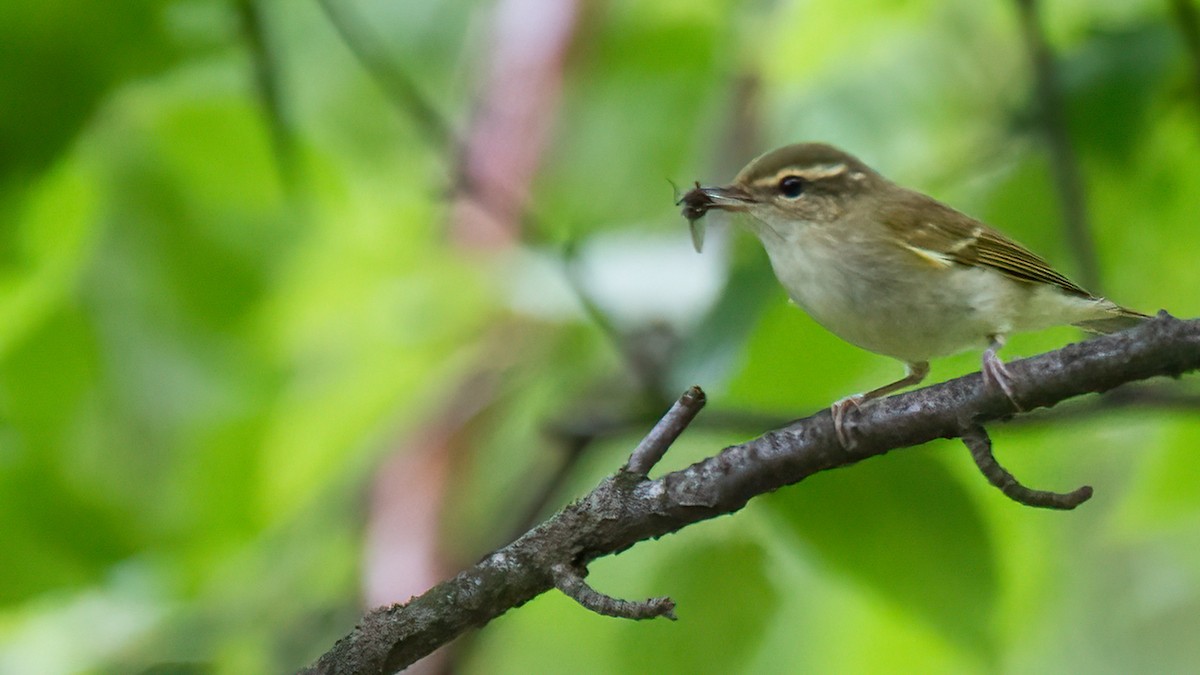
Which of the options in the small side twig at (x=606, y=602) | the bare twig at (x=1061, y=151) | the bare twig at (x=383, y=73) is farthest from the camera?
the bare twig at (x=383, y=73)

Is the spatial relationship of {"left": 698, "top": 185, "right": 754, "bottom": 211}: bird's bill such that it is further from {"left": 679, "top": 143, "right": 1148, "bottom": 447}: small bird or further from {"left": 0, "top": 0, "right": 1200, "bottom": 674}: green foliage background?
{"left": 0, "top": 0, "right": 1200, "bottom": 674}: green foliage background

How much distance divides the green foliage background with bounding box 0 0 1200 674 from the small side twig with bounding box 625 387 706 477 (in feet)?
0.94

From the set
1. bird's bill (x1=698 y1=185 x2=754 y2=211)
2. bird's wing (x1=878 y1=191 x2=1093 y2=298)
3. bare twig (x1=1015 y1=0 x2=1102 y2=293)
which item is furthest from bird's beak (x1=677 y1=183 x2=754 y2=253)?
bare twig (x1=1015 y1=0 x2=1102 y2=293)

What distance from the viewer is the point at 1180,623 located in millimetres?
3668

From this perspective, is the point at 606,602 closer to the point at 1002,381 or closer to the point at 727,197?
the point at 1002,381

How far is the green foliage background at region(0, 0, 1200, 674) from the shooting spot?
1.65 meters

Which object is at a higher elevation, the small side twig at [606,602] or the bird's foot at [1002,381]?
the small side twig at [606,602]

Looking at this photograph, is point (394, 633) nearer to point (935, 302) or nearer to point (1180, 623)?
point (935, 302)

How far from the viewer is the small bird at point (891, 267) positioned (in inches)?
84.9

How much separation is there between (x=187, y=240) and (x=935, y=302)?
1426 mm

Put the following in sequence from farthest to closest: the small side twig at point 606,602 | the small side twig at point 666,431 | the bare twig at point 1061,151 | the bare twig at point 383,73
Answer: the bare twig at point 383,73 → the bare twig at point 1061,151 → the small side twig at point 666,431 → the small side twig at point 606,602

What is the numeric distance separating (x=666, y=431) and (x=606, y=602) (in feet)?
0.66

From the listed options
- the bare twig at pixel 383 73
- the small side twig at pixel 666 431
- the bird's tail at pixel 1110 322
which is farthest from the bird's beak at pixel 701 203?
the small side twig at pixel 666 431

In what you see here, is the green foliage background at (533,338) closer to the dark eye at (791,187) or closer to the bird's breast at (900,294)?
the bird's breast at (900,294)
